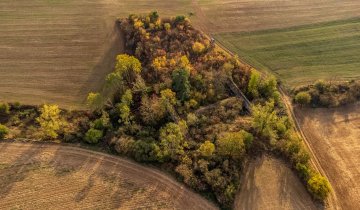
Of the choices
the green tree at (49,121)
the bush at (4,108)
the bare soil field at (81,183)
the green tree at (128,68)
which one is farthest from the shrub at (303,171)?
the bush at (4,108)

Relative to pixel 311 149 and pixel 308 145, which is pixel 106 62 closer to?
pixel 308 145

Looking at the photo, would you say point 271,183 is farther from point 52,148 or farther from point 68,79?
point 68,79

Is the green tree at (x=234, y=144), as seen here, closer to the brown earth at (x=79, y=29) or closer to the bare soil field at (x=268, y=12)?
the brown earth at (x=79, y=29)

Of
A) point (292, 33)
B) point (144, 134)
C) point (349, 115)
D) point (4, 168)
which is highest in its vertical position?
point (292, 33)

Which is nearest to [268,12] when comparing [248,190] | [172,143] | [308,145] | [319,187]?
[308,145]

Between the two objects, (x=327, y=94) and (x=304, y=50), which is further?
(x=304, y=50)

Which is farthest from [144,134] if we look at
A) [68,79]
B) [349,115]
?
[349,115]
